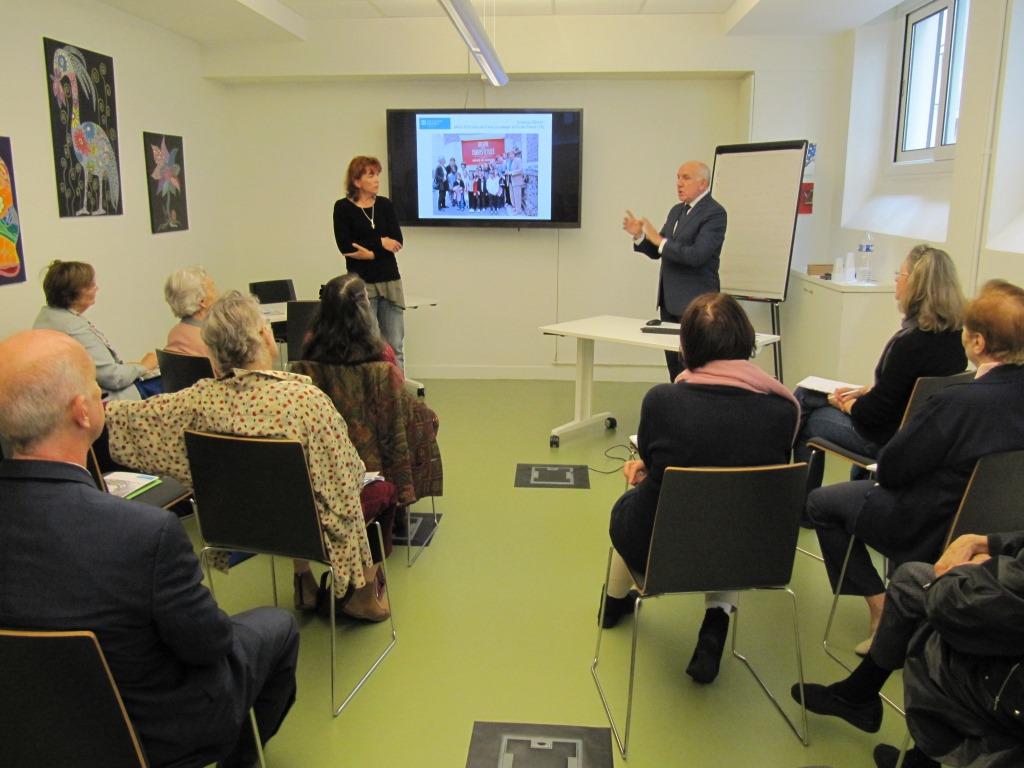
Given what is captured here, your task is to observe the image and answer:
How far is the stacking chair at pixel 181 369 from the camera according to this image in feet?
10.7

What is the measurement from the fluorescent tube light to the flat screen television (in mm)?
891

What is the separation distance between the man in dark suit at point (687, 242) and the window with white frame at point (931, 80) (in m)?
1.37

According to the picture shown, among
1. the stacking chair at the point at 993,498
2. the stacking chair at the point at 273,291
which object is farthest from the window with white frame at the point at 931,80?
the stacking chair at the point at 273,291

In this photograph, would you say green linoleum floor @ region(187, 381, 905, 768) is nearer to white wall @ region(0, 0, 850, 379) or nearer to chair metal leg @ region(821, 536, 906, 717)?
chair metal leg @ region(821, 536, 906, 717)

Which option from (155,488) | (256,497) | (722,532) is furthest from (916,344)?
(155,488)

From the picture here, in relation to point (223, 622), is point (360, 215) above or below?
above

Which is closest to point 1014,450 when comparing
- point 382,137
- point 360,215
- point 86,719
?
point 86,719

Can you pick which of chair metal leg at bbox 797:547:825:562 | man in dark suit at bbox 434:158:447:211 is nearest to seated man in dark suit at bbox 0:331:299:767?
chair metal leg at bbox 797:547:825:562

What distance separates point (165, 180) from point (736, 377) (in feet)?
15.5

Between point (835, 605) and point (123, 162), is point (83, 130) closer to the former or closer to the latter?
point (123, 162)

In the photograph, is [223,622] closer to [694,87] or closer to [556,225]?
[556,225]

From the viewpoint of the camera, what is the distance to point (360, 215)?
16.6 ft

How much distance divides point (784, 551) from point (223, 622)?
4.72 ft

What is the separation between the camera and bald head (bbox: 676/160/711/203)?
461 cm
